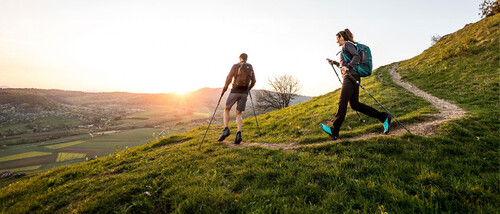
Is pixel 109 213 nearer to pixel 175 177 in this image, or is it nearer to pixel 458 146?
pixel 175 177

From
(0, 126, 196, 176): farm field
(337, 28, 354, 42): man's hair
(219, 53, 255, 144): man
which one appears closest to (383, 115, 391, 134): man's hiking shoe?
(337, 28, 354, 42): man's hair

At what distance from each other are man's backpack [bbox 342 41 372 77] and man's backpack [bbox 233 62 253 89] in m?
3.96

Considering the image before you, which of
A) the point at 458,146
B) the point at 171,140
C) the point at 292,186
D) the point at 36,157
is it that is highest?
the point at 458,146

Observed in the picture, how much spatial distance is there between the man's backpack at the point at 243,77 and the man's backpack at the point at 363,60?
396 cm

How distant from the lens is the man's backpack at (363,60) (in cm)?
644

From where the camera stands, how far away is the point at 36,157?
65.8 meters

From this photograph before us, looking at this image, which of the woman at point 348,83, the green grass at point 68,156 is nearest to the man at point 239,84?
the woman at point 348,83

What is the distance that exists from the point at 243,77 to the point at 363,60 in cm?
467

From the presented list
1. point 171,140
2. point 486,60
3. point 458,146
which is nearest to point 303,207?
point 458,146

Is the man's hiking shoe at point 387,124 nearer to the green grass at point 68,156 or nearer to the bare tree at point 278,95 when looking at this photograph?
the bare tree at point 278,95

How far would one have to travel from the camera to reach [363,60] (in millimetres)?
6445

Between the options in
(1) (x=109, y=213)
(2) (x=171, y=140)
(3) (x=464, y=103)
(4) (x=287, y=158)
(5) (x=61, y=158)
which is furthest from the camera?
(5) (x=61, y=158)

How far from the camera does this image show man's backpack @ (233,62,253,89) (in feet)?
27.3

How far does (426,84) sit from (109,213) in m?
22.8
